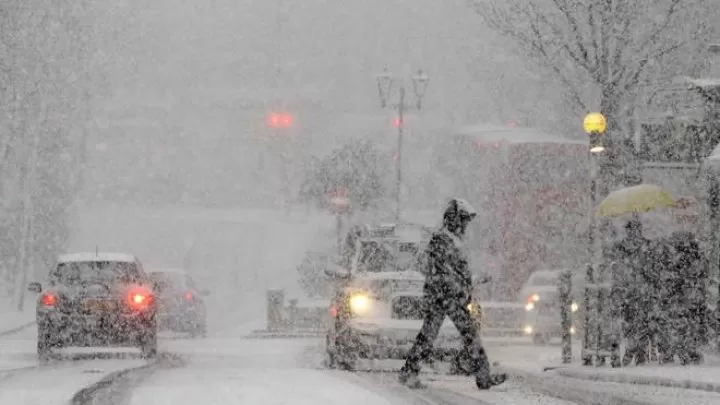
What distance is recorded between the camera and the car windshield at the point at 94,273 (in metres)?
20.2

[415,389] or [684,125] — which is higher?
[684,125]

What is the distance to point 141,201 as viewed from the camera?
279 ft

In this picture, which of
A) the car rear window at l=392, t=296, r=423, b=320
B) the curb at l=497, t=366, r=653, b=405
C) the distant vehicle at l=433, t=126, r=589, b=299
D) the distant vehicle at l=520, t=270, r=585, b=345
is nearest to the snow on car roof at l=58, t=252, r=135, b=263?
the car rear window at l=392, t=296, r=423, b=320

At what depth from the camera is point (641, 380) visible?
15.2 meters

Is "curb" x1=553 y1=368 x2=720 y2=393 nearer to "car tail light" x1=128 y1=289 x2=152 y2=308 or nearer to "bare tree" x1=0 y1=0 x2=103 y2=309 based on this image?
"car tail light" x1=128 y1=289 x2=152 y2=308

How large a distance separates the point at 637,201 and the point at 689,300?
1757 mm

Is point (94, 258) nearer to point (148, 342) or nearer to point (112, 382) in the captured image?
point (148, 342)

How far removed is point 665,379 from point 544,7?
25.5 metres

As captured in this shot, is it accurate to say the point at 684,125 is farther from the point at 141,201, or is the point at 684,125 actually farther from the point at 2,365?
the point at 141,201

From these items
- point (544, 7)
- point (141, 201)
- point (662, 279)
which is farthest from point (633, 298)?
point (141, 201)

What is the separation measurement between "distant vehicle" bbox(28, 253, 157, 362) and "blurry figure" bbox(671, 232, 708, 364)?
24.6 feet

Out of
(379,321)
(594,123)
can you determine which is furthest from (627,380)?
(594,123)

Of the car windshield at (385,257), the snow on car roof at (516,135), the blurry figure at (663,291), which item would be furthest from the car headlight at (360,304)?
the snow on car roof at (516,135)

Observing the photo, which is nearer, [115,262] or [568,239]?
[115,262]
